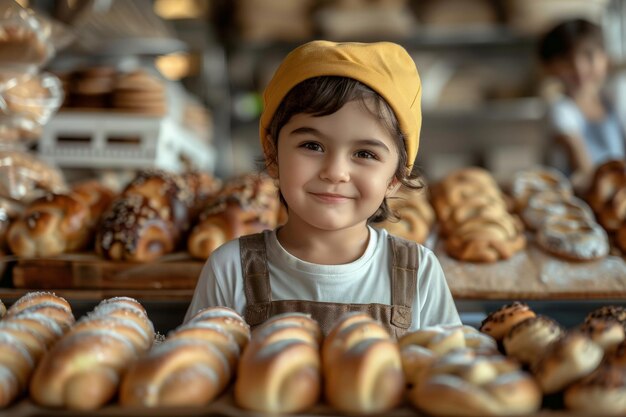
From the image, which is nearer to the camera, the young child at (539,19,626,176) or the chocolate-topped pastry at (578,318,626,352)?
the chocolate-topped pastry at (578,318,626,352)

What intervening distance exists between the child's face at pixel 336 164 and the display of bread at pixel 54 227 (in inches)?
40.3

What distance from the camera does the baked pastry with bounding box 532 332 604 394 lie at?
685 mm

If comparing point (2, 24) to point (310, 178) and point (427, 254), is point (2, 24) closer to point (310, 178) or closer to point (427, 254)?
point (310, 178)

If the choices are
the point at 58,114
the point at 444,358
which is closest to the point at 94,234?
the point at 58,114

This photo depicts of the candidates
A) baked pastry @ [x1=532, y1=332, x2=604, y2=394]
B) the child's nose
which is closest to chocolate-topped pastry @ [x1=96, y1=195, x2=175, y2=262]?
the child's nose

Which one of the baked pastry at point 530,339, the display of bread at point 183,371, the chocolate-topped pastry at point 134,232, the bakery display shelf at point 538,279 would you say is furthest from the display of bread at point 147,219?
the baked pastry at point 530,339

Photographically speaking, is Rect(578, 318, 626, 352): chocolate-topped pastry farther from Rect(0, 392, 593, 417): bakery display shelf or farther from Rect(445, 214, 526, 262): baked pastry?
Rect(445, 214, 526, 262): baked pastry

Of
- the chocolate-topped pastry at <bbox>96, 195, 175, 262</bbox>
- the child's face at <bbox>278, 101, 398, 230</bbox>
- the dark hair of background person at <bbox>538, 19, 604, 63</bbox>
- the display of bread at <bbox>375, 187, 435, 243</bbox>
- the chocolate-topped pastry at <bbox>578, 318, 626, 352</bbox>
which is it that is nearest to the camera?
the chocolate-topped pastry at <bbox>578, 318, 626, 352</bbox>

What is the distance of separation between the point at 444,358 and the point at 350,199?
383mm

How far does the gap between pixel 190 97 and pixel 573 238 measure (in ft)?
9.37

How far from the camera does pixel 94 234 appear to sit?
1972 mm

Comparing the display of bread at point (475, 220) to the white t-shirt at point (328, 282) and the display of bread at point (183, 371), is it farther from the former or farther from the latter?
the display of bread at point (183, 371)

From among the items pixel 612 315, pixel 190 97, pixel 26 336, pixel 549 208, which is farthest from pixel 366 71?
pixel 190 97

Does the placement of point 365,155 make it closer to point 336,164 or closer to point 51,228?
point 336,164
